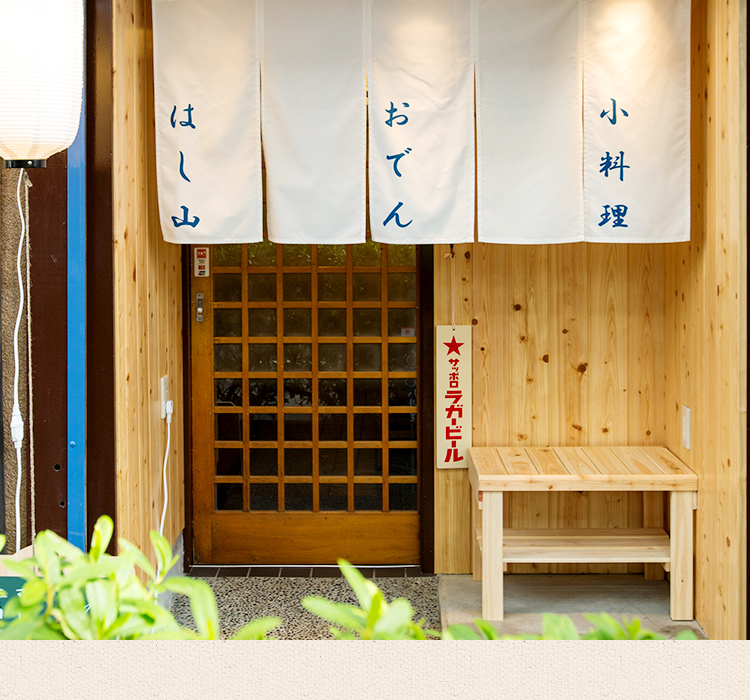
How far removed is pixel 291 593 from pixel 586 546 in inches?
70.9

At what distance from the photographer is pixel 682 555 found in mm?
3992

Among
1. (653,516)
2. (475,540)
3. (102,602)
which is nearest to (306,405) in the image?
(475,540)

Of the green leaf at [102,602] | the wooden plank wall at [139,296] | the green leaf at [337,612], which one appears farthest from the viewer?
the wooden plank wall at [139,296]

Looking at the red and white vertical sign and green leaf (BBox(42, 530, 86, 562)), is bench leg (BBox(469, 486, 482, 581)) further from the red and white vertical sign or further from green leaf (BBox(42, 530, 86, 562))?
green leaf (BBox(42, 530, 86, 562))

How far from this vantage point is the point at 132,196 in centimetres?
365

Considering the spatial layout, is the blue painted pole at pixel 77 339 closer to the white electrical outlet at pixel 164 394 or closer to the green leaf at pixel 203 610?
the white electrical outlet at pixel 164 394

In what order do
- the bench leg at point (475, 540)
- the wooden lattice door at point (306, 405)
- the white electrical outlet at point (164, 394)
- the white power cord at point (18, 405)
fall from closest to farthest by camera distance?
1. the white power cord at point (18, 405)
2. the white electrical outlet at point (164, 394)
3. the bench leg at point (475, 540)
4. the wooden lattice door at point (306, 405)

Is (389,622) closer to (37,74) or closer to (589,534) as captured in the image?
(37,74)

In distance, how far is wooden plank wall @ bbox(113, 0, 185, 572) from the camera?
3389 millimetres

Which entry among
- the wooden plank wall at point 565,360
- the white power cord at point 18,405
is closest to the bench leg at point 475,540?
the wooden plank wall at point 565,360

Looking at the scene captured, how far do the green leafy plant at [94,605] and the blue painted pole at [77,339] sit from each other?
82.7 inches

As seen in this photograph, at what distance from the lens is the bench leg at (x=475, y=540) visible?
4.51m
